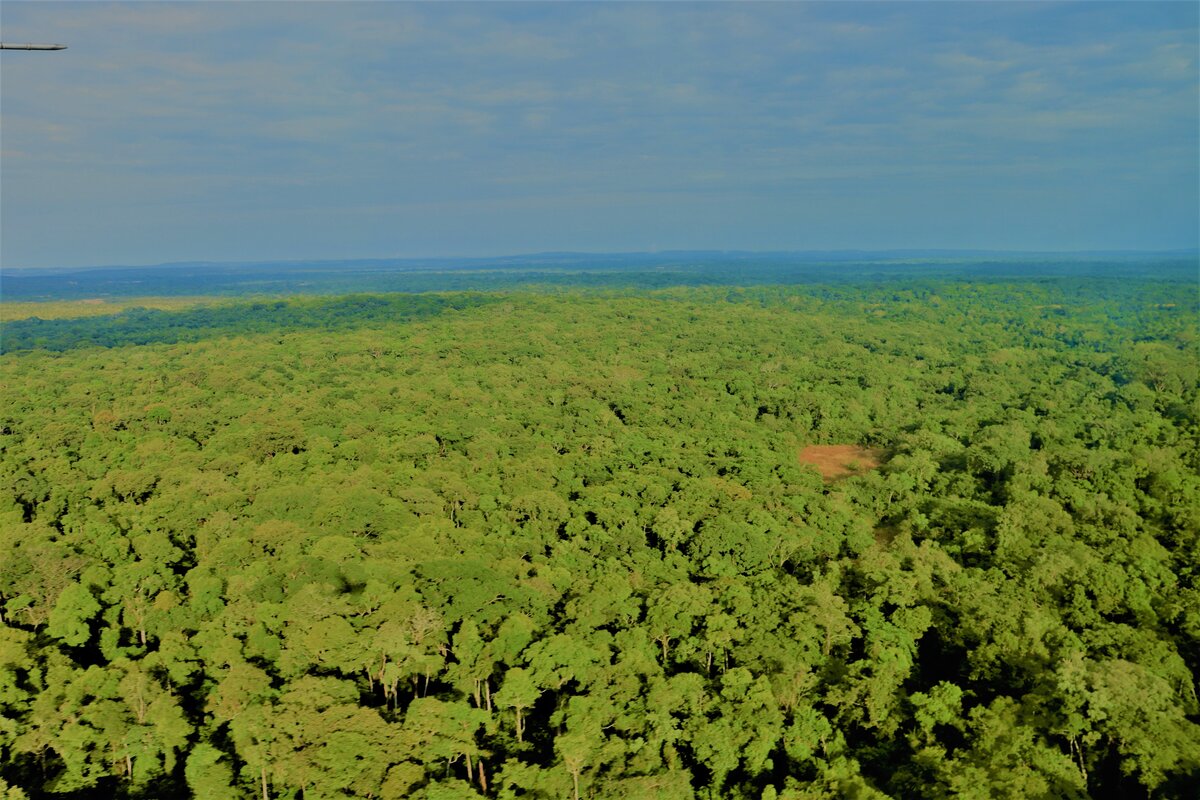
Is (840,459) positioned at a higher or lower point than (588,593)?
higher

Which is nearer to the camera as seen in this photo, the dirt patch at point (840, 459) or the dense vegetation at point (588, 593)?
the dense vegetation at point (588, 593)

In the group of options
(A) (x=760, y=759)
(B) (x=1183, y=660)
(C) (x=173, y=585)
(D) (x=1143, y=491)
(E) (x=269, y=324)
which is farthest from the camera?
(E) (x=269, y=324)

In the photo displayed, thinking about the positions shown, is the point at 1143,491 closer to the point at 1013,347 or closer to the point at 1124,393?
the point at 1124,393

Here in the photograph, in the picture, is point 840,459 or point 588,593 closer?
point 588,593

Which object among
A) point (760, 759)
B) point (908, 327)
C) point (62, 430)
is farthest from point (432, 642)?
point (908, 327)
